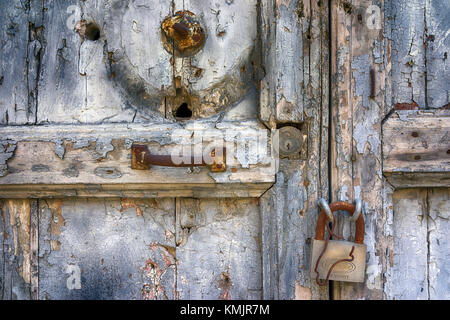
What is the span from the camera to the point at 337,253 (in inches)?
34.3

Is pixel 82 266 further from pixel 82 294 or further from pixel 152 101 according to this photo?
pixel 152 101

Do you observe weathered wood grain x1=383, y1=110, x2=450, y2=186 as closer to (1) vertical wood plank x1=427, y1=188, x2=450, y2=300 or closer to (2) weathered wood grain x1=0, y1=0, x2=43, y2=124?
(1) vertical wood plank x1=427, y1=188, x2=450, y2=300

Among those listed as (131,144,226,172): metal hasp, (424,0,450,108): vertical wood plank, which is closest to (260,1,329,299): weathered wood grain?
(131,144,226,172): metal hasp

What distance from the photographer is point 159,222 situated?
99 centimetres

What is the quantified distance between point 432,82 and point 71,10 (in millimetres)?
990

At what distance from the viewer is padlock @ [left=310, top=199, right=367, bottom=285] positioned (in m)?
0.87

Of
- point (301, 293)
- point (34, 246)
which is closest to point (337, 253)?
point (301, 293)

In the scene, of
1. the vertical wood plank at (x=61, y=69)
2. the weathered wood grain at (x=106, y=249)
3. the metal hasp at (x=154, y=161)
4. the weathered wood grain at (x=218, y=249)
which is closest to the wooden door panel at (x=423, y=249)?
the weathered wood grain at (x=218, y=249)

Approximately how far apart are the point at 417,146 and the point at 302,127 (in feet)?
0.94

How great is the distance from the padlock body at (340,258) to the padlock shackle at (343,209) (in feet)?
0.06

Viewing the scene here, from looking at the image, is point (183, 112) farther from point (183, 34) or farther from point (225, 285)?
point (225, 285)

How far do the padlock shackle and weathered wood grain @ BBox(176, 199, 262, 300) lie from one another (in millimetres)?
162

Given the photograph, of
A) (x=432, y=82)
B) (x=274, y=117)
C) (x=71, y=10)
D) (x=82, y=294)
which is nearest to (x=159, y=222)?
(x=82, y=294)

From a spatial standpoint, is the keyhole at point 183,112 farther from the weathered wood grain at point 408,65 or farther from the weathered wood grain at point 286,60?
the weathered wood grain at point 408,65
